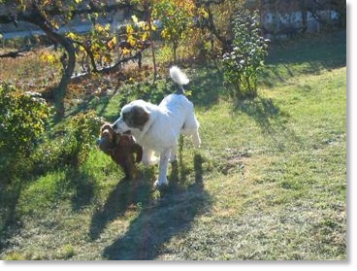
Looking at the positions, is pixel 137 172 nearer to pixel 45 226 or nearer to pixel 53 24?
pixel 45 226

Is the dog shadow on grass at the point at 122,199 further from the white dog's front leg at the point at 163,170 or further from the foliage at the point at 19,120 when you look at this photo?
the foliage at the point at 19,120

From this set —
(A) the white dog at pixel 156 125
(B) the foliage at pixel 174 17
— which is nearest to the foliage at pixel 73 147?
(A) the white dog at pixel 156 125

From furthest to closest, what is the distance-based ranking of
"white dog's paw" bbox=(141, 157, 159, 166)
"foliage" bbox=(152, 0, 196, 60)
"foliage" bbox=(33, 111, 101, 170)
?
1. "foliage" bbox=(152, 0, 196, 60)
2. "foliage" bbox=(33, 111, 101, 170)
3. "white dog's paw" bbox=(141, 157, 159, 166)

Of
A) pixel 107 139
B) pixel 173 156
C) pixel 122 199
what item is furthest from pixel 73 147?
pixel 122 199

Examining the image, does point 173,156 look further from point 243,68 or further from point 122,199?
point 243,68

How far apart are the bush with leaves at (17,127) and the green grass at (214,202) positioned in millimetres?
364

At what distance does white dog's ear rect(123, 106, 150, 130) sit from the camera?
5.50m

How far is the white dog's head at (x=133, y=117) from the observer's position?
550 cm

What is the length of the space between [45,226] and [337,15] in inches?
551

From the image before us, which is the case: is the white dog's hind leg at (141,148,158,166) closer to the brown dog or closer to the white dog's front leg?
the brown dog

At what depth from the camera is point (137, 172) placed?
248 inches

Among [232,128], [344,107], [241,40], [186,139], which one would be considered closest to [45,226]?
[186,139]

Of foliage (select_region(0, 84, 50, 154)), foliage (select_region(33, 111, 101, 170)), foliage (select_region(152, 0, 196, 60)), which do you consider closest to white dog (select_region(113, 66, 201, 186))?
foliage (select_region(33, 111, 101, 170))

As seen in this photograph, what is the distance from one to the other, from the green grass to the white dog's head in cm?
70
